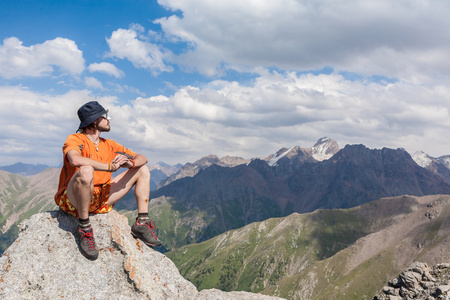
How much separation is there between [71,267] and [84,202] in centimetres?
269

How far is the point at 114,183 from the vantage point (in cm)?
1405

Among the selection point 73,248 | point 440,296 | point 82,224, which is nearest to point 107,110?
point 82,224

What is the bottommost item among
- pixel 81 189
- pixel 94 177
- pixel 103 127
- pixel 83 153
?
pixel 81 189

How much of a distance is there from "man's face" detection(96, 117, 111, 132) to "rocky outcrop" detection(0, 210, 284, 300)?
3916mm

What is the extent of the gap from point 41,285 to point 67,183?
395cm

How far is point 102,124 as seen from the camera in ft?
42.5

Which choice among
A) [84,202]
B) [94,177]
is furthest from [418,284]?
[84,202]

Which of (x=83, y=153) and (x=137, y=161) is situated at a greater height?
(x=83, y=153)

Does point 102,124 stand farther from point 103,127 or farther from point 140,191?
point 140,191

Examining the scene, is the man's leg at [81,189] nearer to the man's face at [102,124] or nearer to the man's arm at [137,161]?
the man's arm at [137,161]

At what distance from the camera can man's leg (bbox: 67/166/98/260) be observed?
10898 millimetres

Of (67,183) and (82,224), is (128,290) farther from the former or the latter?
(67,183)

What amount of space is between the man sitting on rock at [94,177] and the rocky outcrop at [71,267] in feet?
1.96

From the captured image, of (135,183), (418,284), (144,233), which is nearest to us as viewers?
(144,233)
